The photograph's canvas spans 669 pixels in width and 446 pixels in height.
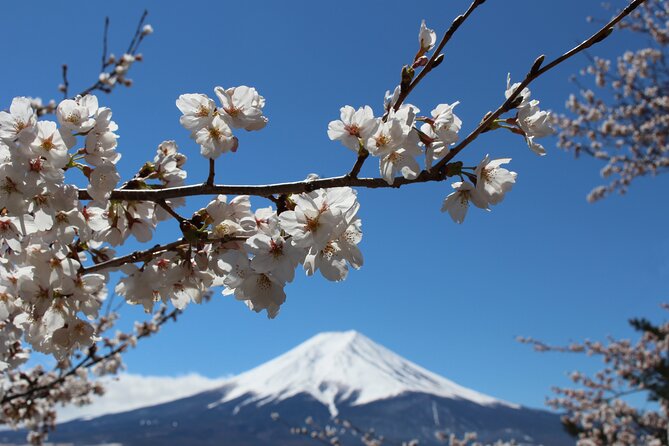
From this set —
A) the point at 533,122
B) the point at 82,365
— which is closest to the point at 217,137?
the point at 533,122

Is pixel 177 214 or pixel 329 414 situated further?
pixel 329 414

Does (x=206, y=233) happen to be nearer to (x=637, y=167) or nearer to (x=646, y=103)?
(x=646, y=103)

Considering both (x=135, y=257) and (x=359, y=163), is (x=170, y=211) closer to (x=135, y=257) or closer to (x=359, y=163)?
(x=135, y=257)

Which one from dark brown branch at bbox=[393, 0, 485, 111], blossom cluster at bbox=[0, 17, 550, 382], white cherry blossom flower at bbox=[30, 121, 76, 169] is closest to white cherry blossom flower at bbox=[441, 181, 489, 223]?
blossom cluster at bbox=[0, 17, 550, 382]

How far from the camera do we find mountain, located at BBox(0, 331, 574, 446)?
159m

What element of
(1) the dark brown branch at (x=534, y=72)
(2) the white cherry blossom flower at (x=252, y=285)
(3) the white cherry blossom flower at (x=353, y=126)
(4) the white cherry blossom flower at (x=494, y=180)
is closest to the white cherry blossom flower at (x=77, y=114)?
(2) the white cherry blossom flower at (x=252, y=285)

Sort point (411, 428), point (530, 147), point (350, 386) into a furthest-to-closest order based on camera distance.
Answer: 1. point (350, 386)
2. point (411, 428)
3. point (530, 147)

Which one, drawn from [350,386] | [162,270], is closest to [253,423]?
[350,386]

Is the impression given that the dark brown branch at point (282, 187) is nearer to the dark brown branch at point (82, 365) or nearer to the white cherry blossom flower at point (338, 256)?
the white cherry blossom flower at point (338, 256)

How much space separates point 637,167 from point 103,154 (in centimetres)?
1111

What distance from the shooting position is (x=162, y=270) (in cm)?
177

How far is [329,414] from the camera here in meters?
166

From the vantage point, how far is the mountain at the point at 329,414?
6260 inches

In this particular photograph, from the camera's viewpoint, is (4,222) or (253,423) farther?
(253,423)
